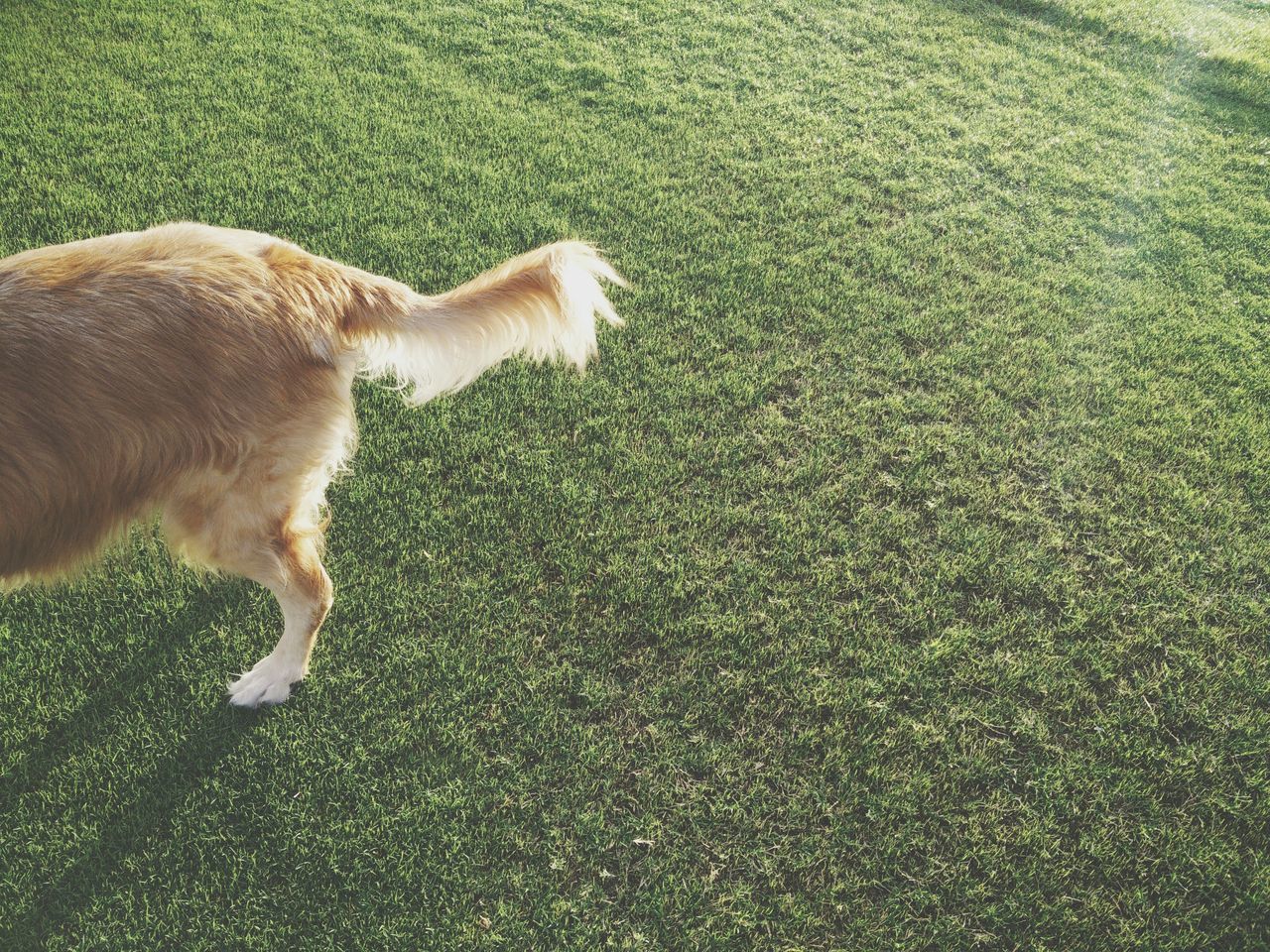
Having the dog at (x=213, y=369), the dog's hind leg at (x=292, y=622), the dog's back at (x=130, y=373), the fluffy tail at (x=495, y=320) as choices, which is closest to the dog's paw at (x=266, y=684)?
the dog's hind leg at (x=292, y=622)

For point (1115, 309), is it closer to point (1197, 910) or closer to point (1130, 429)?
point (1130, 429)

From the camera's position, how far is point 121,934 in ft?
7.05

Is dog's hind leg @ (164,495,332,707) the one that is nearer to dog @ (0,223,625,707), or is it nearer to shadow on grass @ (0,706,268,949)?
dog @ (0,223,625,707)

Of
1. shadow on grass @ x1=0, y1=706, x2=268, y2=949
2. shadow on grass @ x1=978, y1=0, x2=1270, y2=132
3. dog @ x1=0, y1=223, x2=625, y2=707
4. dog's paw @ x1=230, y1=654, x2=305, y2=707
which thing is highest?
shadow on grass @ x1=978, y1=0, x2=1270, y2=132

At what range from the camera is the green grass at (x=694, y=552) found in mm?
2377

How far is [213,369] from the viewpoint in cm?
206

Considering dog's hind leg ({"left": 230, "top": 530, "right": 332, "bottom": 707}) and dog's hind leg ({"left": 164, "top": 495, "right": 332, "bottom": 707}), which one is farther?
dog's hind leg ({"left": 230, "top": 530, "right": 332, "bottom": 707})

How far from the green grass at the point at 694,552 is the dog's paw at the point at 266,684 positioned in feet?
0.18

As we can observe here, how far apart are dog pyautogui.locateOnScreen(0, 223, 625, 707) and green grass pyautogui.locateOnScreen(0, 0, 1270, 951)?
1.85ft

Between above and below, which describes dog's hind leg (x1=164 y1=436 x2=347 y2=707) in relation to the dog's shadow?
above

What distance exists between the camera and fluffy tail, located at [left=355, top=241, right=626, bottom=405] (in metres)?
2.28

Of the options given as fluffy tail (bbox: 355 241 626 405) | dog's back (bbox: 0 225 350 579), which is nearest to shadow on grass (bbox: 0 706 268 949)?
dog's back (bbox: 0 225 350 579)

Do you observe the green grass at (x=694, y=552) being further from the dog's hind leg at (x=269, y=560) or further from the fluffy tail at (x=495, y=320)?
the fluffy tail at (x=495, y=320)

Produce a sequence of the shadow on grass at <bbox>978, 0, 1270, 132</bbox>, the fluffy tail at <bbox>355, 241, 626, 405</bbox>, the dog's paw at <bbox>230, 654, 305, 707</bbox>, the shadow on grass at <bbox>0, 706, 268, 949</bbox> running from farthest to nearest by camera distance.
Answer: the shadow on grass at <bbox>978, 0, 1270, 132</bbox> → the dog's paw at <bbox>230, 654, 305, 707</bbox> → the fluffy tail at <bbox>355, 241, 626, 405</bbox> → the shadow on grass at <bbox>0, 706, 268, 949</bbox>
